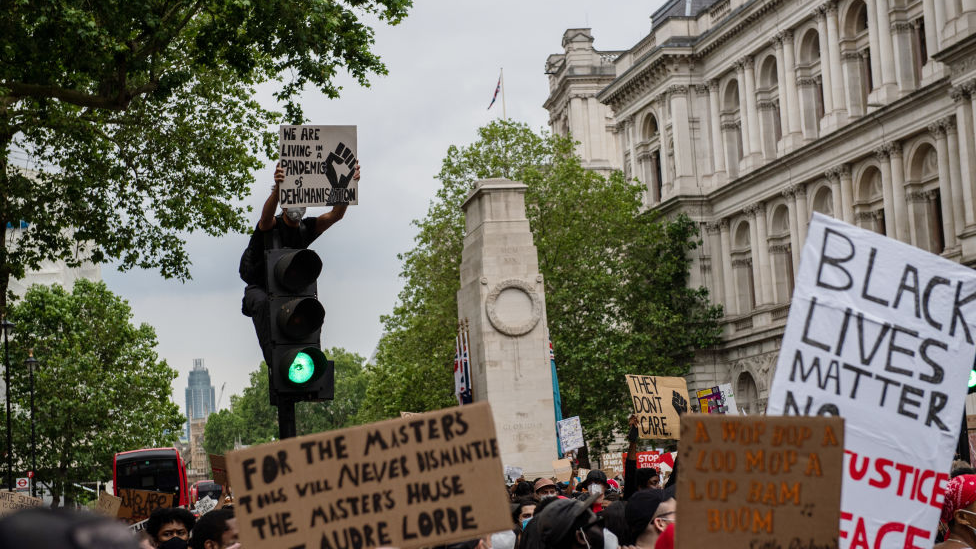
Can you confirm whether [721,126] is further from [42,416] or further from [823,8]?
[42,416]

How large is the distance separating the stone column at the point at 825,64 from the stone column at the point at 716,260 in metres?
8.67

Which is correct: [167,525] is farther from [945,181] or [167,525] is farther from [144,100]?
[945,181]

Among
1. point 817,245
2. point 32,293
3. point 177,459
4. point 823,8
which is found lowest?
point 177,459

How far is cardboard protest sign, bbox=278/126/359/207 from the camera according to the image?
8.16 meters

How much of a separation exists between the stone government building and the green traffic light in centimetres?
3363

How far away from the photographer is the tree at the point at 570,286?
152 ft

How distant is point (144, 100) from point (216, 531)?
558 inches

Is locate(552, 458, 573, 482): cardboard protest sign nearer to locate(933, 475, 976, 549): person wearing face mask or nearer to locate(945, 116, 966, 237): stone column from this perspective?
locate(933, 475, 976, 549): person wearing face mask

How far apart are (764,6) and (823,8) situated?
3.55m

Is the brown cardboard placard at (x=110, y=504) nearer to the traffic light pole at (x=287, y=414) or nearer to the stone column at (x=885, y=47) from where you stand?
the traffic light pole at (x=287, y=414)

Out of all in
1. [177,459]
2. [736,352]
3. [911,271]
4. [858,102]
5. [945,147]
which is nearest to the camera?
[911,271]

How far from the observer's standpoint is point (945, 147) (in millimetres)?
40531

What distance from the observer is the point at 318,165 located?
8.29m

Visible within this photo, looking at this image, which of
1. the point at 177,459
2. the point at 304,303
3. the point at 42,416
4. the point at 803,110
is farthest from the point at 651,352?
the point at 304,303
